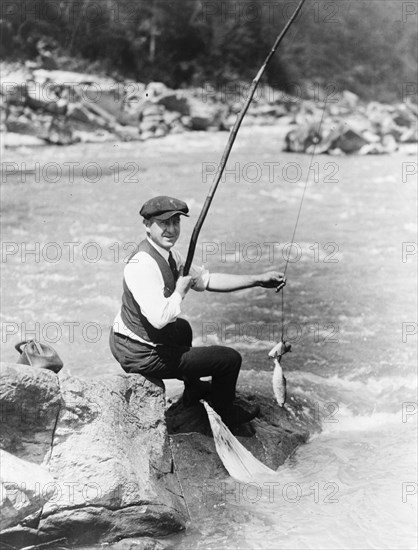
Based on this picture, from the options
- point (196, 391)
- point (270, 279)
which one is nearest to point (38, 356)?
point (196, 391)

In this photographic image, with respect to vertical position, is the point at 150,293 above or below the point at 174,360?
above

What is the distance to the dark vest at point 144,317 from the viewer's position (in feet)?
12.5

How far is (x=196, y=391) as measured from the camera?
4.26 meters

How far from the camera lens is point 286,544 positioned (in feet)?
11.7

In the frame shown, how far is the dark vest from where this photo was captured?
3820mm

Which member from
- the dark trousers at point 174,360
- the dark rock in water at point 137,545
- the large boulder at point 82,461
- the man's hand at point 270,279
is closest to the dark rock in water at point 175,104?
the man's hand at point 270,279

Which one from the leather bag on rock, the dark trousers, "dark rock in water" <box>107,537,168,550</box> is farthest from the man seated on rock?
"dark rock in water" <box>107,537,168,550</box>

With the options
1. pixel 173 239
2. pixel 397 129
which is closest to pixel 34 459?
pixel 173 239

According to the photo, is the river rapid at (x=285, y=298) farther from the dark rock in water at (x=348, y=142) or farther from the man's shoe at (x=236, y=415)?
the dark rock in water at (x=348, y=142)

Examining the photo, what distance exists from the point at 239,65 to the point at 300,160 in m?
26.5

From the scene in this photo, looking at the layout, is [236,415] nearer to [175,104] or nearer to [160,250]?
[160,250]

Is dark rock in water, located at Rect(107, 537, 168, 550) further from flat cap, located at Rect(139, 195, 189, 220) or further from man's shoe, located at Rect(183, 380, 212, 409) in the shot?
flat cap, located at Rect(139, 195, 189, 220)

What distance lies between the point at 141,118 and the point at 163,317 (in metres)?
22.6

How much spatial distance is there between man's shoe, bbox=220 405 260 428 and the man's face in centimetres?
112
